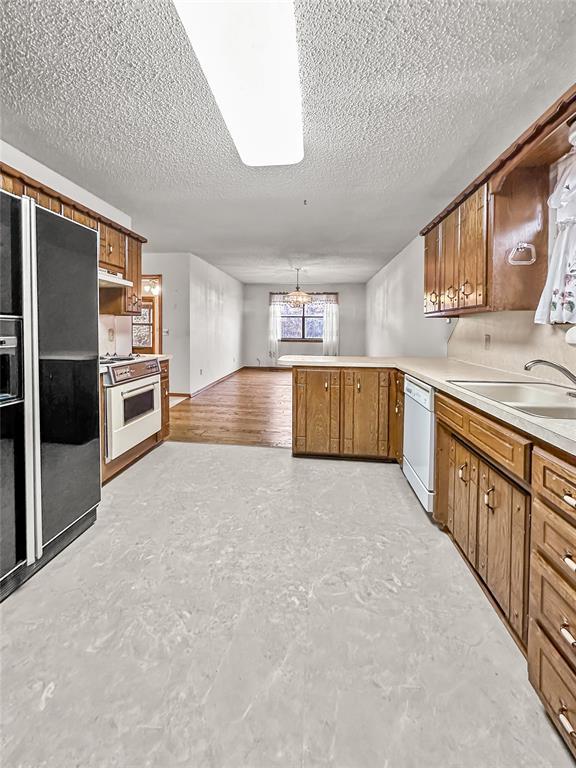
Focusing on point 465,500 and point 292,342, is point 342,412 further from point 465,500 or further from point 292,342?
point 292,342

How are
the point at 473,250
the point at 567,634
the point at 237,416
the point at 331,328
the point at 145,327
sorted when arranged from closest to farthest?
the point at 567,634, the point at 473,250, the point at 237,416, the point at 145,327, the point at 331,328

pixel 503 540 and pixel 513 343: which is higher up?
pixel 513 343

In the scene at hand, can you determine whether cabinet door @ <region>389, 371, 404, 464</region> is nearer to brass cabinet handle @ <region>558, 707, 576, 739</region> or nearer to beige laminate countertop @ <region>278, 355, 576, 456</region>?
beige laminate countertop @ <region>278, 355, 576, 456</region>

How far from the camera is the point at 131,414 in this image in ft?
10.7

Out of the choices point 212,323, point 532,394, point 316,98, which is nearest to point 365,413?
point 532,394

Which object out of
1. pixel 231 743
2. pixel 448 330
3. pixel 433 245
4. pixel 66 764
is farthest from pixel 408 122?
pixel 66 764

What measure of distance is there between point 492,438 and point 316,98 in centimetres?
201

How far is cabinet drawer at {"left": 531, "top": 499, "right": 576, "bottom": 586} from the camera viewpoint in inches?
41.1

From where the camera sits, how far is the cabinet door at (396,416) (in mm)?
3311

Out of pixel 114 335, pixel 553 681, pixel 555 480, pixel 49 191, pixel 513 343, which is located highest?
pixel 49 191

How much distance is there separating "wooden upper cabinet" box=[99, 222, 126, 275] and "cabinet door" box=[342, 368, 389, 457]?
92.1 inches

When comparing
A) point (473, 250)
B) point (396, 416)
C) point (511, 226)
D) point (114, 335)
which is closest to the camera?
point (511, 226)

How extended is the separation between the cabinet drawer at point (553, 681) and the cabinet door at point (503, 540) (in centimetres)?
16

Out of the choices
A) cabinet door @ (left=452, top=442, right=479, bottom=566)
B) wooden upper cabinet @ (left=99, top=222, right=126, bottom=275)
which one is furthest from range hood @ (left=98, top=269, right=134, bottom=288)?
cabinet door @ (left=452, top=442, right=479, bottom=566)
